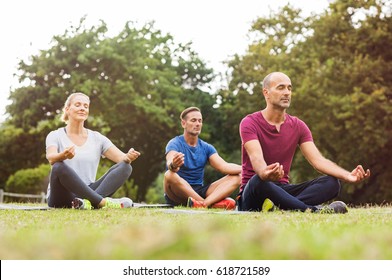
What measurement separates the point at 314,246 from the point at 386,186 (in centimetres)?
2621

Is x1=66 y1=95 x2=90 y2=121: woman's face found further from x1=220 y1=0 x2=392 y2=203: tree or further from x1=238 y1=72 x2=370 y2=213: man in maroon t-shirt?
x1=220 y1=0 x2=392 y2=203: tree

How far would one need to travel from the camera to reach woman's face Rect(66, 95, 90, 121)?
9.12 m

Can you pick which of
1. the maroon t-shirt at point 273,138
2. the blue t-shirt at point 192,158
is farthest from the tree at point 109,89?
the maroon t-shirt at point 273,138

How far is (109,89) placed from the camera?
32.5 meters

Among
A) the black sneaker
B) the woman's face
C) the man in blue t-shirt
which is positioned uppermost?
the woman's face

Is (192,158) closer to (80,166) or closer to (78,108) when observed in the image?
(80,166)

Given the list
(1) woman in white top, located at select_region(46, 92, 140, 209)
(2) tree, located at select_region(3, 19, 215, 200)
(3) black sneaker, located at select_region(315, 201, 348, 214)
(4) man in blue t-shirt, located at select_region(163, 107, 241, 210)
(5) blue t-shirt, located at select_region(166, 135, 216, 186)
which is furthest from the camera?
(2) tree, located at select_region(3, 19, 215, 200)

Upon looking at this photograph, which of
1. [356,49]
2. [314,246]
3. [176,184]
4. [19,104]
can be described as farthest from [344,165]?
[314,246]

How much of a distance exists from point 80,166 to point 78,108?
2.60 feet

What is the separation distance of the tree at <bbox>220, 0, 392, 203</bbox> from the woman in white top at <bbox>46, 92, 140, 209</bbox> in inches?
711

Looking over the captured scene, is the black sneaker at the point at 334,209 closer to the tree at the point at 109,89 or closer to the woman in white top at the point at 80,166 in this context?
the woman in white top at the point at 80,166

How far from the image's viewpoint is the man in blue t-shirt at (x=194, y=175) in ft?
33.3

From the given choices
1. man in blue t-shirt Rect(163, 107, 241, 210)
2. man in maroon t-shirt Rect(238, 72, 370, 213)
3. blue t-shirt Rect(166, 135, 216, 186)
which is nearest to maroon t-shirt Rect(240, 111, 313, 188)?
man in maroon t-shirt Rect(238, 72, 370, 213)

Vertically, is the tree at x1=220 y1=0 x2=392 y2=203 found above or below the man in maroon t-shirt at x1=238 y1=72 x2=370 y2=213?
above
